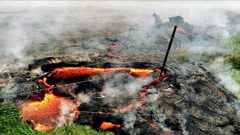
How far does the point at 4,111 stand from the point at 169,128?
15.6ft

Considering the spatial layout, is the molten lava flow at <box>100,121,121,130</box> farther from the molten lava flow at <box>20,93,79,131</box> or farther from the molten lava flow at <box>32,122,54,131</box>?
the molten lava flow at <box>32,122,54,131</box>

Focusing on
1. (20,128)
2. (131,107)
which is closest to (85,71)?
(131,107)

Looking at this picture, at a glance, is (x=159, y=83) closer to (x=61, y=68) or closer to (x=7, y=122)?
(x=61, y=68)

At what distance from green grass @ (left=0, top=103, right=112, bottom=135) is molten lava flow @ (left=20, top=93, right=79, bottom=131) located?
0.18 m

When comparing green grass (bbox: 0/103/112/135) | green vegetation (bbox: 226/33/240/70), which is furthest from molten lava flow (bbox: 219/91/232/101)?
green grass (bbox: 0/103/112/135)

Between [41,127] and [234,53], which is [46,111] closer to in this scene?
[41,127]

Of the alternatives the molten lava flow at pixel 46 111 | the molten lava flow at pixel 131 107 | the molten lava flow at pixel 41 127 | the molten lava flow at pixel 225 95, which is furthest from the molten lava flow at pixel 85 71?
the molten lava flow at pixel 225 95

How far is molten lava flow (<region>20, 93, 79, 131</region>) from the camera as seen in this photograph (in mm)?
4777

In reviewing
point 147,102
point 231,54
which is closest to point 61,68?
point 147,102

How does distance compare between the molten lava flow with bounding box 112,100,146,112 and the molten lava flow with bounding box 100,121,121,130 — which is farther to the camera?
the molten lava flow with bounding box 112,100,146,112

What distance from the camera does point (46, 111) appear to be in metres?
5.11

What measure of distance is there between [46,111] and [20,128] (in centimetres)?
80

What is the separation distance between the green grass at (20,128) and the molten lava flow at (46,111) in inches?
7.0

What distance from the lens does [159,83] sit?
5910mm
